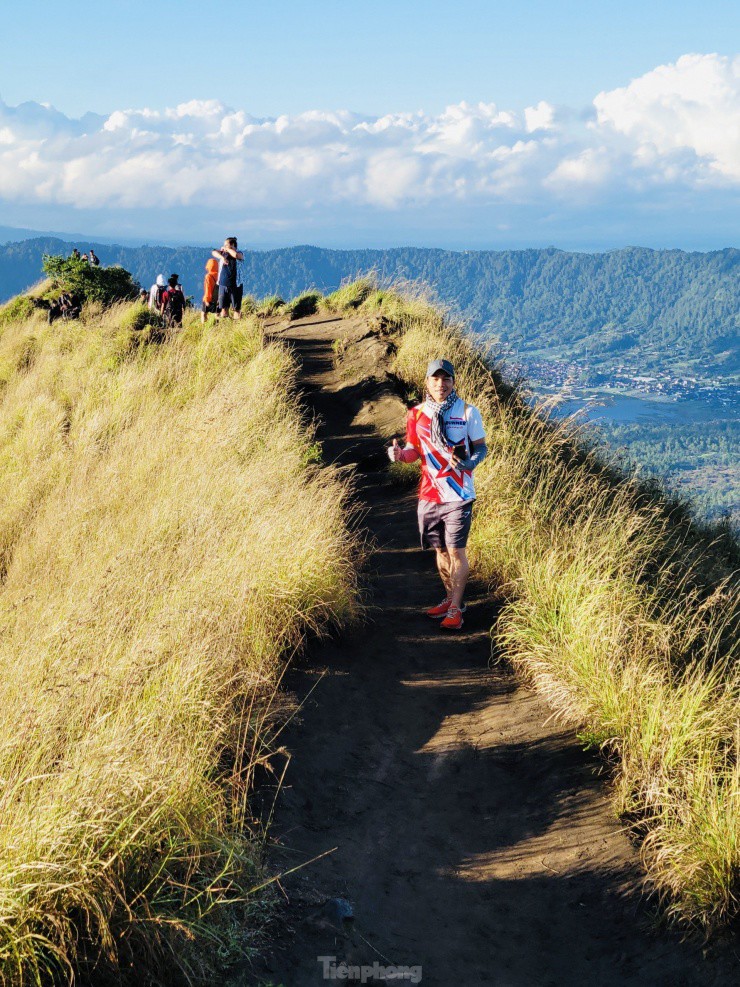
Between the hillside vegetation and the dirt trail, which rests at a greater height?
the hillside vegetation

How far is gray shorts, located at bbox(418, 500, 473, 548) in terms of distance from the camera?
690cm

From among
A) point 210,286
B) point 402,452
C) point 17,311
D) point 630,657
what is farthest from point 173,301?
point 630,657

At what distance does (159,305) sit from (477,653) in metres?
18.2

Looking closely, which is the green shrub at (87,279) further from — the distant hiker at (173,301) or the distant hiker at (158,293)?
the distant hiker at (173,301)

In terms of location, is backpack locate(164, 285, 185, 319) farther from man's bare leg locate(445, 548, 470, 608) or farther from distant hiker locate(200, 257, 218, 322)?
man's bare leg locate(445, 548, 470, 608)

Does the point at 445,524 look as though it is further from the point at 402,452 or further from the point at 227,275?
the point at 227,275

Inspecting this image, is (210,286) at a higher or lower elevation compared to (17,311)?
higher

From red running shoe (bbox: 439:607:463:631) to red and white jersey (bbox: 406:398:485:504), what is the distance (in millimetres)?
956

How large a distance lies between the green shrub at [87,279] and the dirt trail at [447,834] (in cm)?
2124

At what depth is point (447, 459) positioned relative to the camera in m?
6.83

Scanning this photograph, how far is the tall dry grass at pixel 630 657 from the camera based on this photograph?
13.6ft

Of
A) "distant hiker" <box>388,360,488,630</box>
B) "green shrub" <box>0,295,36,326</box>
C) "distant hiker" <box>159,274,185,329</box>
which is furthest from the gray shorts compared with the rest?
"green shrub" <box>0,295,36,326</box>

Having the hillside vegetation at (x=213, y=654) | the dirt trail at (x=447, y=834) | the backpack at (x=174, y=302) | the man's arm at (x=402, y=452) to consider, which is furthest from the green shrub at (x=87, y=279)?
the dirt trail at (x=447, y=834)

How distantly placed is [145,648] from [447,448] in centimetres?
319
